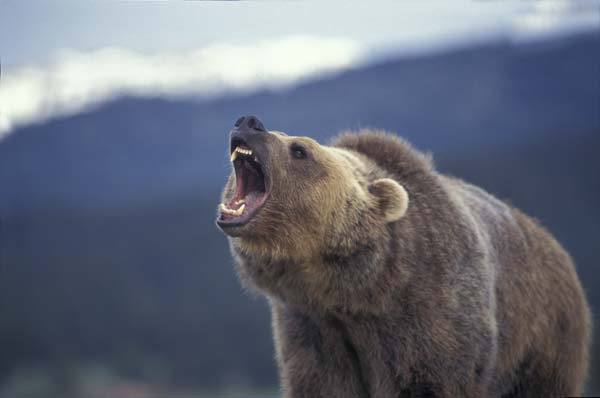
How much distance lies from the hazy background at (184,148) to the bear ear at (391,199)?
153 cm

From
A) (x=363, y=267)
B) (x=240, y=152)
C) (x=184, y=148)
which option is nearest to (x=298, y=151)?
(x=240, y=152)

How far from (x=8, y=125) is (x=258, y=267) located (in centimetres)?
246

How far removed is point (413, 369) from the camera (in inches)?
191

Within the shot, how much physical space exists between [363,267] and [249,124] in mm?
1051

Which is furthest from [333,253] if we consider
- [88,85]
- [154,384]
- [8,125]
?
[154,384]

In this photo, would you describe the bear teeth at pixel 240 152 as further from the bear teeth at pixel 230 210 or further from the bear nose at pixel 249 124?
the bear teeth at pixel 230 210

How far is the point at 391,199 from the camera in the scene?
191 inches

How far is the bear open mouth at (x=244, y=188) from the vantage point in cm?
453

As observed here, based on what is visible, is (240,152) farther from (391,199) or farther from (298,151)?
(391,199)

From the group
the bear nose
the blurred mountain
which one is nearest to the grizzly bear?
the bear nose

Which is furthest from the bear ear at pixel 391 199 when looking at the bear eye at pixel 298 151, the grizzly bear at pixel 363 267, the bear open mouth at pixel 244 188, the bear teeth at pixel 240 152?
the bear teeth at pixel 240 152

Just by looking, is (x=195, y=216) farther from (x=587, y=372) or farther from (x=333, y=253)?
(x=333, y=253)

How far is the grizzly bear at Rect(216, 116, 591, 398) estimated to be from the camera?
4.68 metres

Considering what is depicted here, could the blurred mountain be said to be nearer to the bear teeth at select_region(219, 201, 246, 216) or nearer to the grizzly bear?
the grizzly bear
